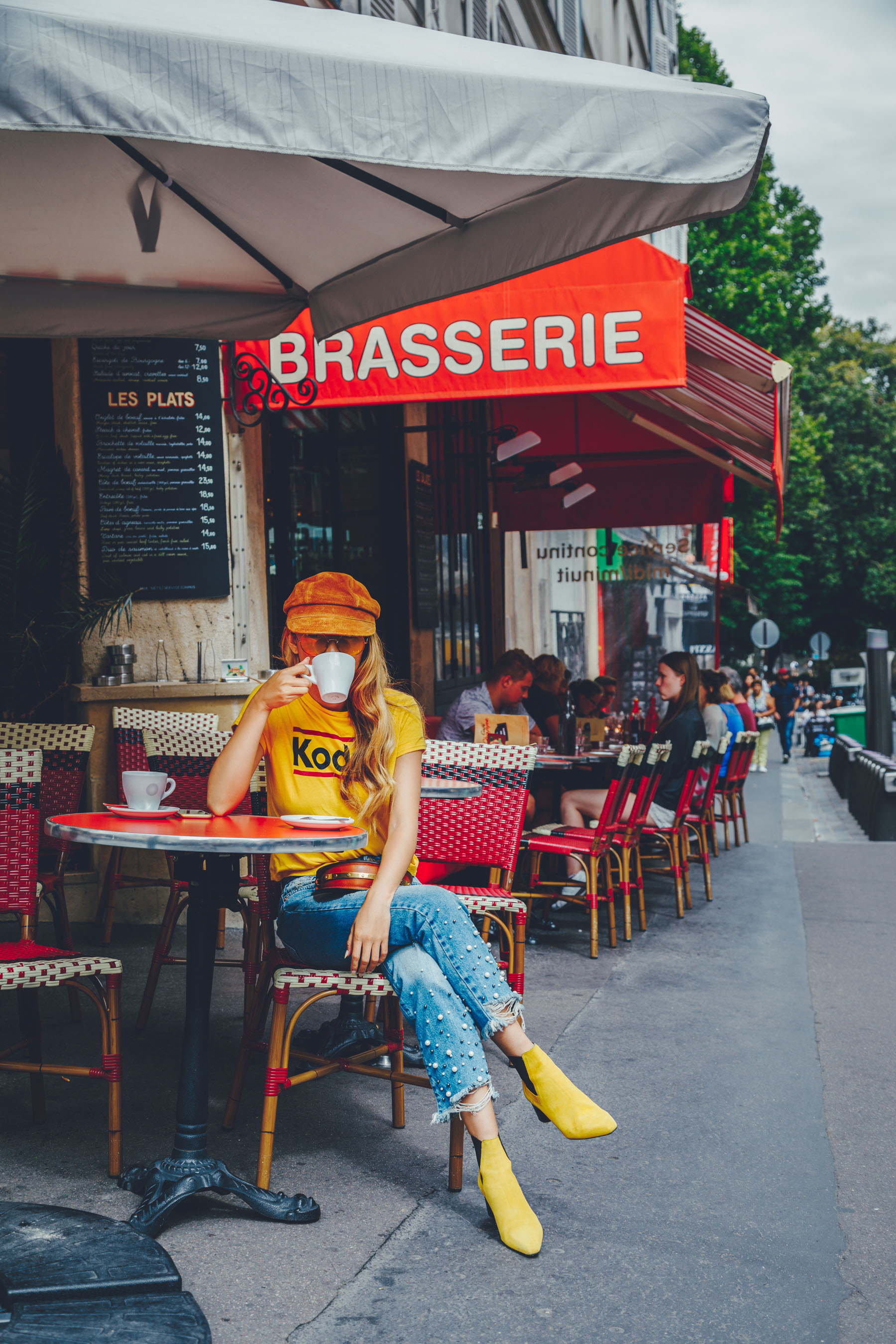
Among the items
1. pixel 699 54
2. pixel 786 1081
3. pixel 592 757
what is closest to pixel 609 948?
pixel 592 757

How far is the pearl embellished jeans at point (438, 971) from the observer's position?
304 centimetres

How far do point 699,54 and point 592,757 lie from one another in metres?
28.2

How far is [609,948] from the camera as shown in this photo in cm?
635

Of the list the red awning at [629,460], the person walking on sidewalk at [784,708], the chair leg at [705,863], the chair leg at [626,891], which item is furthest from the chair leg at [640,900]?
the person walking on sidewalk at [784,708]

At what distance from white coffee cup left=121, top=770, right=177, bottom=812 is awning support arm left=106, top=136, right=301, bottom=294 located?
197 cm

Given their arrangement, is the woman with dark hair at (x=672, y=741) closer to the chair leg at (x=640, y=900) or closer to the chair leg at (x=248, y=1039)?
the chair leg at (x=640, y=900)

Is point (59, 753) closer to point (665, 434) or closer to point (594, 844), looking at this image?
point (594, 844)

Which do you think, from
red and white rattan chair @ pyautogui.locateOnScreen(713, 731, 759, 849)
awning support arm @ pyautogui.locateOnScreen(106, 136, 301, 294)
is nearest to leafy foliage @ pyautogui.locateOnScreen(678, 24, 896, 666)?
red and white rattan chair @ pyautogui.locateOnScreen(713, 731, 759, 849)

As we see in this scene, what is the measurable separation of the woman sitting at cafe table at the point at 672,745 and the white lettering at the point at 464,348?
2.33m

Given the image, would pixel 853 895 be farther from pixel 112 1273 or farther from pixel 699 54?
pixel 699 54

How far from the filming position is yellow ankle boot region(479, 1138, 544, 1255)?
2.95 meters

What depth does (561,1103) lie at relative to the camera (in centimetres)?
332

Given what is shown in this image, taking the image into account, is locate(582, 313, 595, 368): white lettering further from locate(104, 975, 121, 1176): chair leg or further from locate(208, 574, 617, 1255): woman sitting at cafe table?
locate(104, 975, 121, 1176): chair leg

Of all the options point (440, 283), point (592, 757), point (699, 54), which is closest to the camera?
point (440, 283)
